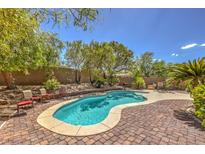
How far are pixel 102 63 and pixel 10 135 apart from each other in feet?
40.5

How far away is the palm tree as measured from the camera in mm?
6781

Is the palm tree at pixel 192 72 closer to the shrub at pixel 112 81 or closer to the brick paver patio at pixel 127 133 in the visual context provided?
the brick paver patio at pixel 127 133

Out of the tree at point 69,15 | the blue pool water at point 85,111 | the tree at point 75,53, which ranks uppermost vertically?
the tree at point 75,53

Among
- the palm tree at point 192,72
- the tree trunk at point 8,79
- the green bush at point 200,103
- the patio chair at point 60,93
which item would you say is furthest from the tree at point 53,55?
the green bush at point 200,103

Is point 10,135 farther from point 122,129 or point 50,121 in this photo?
point 122,129

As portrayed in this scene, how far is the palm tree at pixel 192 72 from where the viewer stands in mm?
6781

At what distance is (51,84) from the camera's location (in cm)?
988

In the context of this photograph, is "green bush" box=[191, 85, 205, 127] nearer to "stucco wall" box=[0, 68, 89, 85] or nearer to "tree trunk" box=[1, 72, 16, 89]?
"tree trunk" box=[1, 72, 16, 89]

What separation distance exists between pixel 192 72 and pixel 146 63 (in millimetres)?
15378

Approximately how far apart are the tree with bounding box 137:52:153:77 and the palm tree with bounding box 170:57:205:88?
14.5m

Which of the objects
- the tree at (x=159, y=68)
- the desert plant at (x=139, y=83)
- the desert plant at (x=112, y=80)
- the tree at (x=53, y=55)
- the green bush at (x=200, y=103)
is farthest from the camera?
the tree at (x=159, y=68)

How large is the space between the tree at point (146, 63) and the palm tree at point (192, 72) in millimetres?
14482
